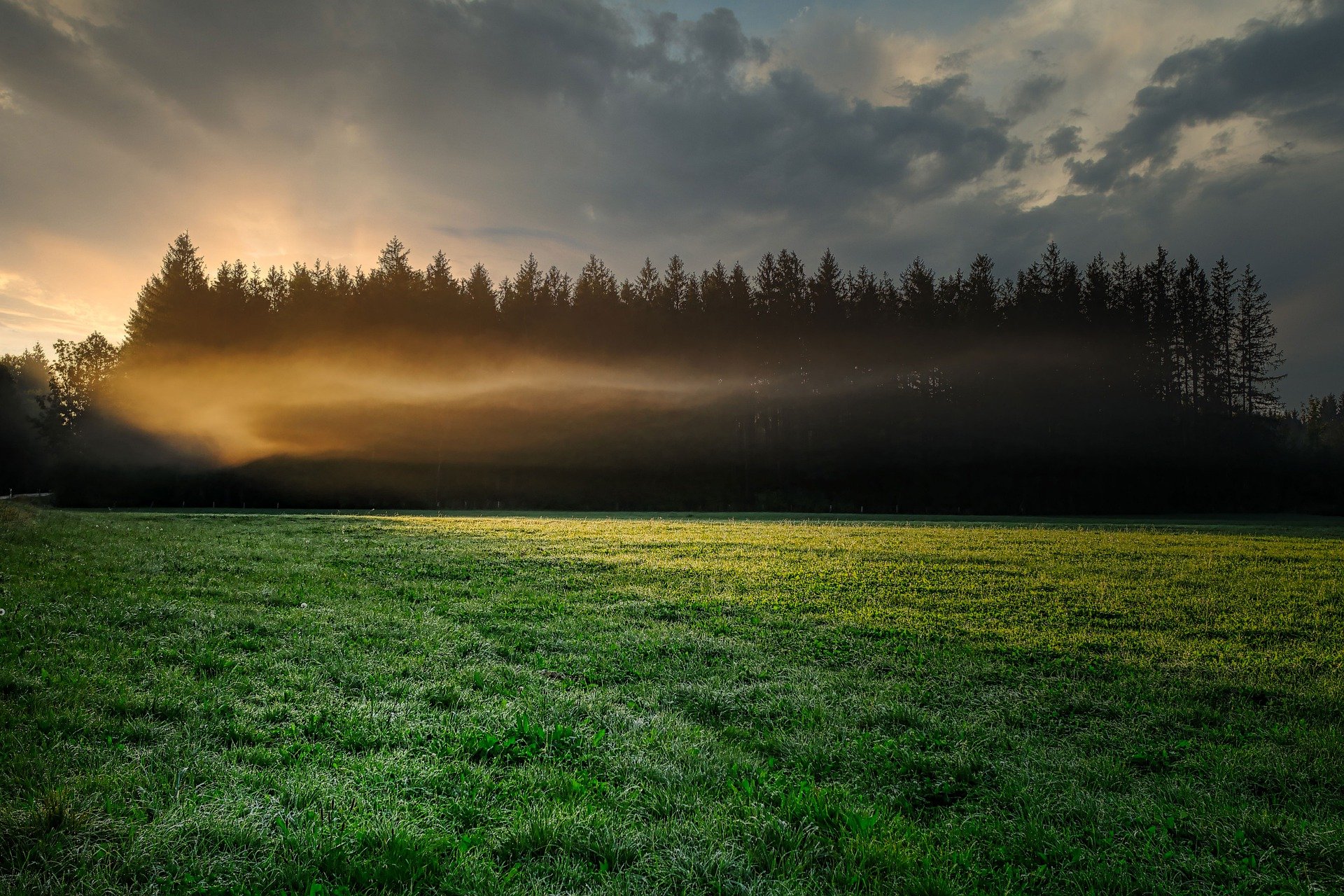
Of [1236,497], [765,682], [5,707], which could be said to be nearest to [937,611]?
[765,682]

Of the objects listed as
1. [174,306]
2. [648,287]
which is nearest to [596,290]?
[648,287]

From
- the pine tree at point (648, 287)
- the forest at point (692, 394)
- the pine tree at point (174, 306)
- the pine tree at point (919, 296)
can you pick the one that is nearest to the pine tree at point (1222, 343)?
the forest at point (692, 394)

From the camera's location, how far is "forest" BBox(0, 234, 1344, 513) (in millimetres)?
52938

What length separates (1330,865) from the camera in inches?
142

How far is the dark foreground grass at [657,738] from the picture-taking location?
342 cm

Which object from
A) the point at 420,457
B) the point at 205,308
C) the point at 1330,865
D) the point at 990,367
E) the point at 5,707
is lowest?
the point at 1330,865

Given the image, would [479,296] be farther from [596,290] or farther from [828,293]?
[828,293]

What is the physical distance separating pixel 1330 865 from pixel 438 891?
5.19 meters

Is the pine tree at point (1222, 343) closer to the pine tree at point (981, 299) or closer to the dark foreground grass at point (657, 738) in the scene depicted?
the pine tree at point (981, 299)

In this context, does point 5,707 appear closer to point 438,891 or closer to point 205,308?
point 438,891

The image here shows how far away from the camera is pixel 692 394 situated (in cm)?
5866

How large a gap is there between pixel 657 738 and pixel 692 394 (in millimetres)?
54087

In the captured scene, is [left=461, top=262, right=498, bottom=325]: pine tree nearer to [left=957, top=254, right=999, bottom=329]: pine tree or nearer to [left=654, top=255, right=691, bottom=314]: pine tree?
[left=654, top=255, right=691, bottom=314]: pine tree

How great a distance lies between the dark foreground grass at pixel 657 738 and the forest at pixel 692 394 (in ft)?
138
